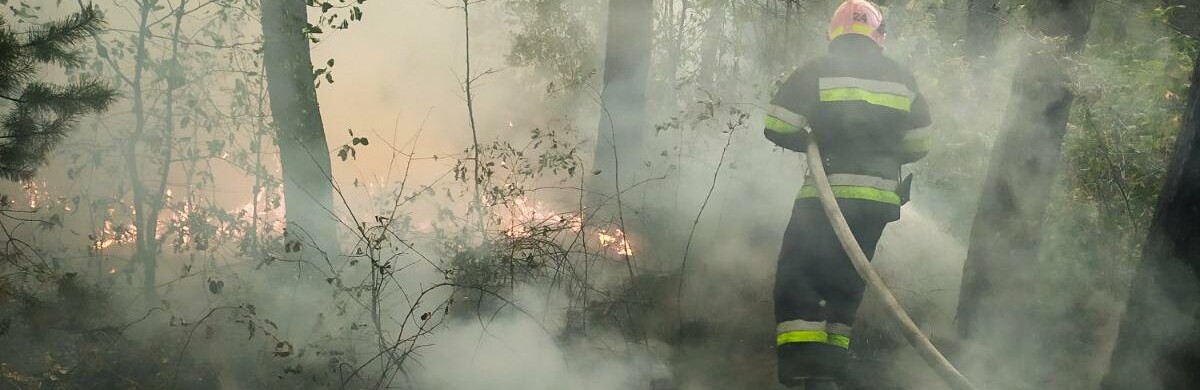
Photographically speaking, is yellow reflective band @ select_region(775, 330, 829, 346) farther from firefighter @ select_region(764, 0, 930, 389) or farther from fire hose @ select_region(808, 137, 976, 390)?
fire hose @ select_region(808, 137, 976, 390)

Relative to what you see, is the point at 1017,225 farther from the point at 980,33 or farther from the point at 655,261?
the point at 980,33

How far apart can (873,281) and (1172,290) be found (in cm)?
129

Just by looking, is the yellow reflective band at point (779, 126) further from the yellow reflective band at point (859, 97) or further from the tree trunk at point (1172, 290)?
the tree trunk at point (1172, 290)

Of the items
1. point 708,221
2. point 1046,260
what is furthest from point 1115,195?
point 708,221

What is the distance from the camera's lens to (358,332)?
530 centimetres

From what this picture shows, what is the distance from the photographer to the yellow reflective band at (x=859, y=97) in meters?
4.44

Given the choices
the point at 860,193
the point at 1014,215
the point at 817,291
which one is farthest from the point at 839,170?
the point at 1014,215

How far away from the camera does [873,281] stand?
4023 mm

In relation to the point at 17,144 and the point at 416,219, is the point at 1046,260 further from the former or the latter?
the point at 17,144

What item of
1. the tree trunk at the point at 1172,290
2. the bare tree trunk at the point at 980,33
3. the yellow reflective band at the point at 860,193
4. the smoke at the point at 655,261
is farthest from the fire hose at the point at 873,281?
the bare tree trunk at the point at 980,33

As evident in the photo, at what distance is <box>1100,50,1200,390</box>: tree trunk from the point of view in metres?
3.73

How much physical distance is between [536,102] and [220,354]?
8.94m

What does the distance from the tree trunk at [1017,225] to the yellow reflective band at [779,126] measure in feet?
5.27

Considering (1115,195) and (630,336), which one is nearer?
(630,336)
